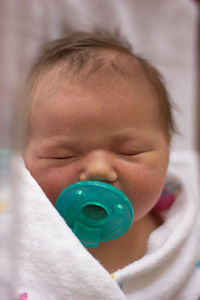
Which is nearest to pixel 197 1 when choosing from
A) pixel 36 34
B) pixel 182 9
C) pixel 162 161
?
pixel 182 9

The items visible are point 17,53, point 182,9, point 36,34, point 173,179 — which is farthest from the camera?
point 182,9

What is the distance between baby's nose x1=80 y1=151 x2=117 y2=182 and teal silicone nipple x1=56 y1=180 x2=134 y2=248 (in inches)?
0.5

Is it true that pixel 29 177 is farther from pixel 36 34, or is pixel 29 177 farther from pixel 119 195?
pixel 36 34

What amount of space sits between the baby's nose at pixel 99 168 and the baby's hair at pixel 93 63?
14 centimetres

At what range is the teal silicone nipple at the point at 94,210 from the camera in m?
0.54

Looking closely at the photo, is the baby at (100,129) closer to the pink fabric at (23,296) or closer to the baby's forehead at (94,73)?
the baby's forehead at (94,73)

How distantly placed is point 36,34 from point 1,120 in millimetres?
679

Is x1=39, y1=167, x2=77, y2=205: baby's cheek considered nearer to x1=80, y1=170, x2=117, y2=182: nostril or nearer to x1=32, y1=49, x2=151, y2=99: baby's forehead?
x1=80, y1=170, x2=117, y2=182: nostril

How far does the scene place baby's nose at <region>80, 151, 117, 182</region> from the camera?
543mm

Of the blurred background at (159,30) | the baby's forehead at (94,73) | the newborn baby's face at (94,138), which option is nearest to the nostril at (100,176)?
the newborn baby's face at (94,138)

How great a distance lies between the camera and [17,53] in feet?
1.42

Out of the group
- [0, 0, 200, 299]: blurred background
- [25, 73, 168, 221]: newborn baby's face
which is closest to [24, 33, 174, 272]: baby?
[25, 73, 168, 221]: newborn baby's face

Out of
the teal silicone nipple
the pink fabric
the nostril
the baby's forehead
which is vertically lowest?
the pink fabric

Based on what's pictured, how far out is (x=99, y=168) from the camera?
0.54 meters
